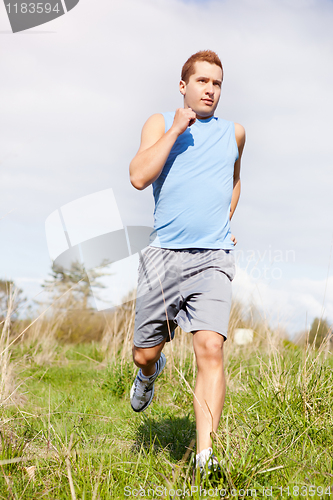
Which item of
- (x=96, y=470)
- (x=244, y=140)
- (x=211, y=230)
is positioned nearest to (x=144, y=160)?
(x=211, y=230)

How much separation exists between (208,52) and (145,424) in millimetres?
2401

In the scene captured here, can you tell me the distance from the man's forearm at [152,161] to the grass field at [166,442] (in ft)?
3.58

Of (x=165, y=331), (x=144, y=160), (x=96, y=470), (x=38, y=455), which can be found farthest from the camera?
(x=165, y=331)

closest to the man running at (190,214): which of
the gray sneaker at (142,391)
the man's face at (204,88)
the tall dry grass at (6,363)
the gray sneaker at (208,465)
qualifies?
the man's face at (204,88)

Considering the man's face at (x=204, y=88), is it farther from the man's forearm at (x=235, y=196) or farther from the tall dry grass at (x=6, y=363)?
the tall dry grass at (x=6, y=363)

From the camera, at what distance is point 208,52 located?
2.70 metres

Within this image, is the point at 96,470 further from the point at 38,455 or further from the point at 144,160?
the point at 144,160

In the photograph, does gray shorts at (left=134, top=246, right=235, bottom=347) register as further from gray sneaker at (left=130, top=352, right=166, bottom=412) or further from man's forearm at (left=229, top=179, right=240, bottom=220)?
man's forearm at (left=229, top=179, right=240, bottom=220)

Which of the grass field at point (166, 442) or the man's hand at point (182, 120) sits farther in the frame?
the man's hand at point (182, 120)

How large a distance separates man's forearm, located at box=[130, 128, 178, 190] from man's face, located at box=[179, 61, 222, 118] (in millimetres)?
387

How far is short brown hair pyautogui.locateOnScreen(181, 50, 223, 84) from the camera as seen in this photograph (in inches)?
103

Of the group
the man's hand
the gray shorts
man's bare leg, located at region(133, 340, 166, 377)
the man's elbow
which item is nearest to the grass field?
man's bare leg, located at region(133, 340, 166, 377)

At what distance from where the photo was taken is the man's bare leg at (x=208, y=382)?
1.99 m

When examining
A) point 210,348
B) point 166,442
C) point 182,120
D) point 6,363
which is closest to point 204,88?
point 182,120
